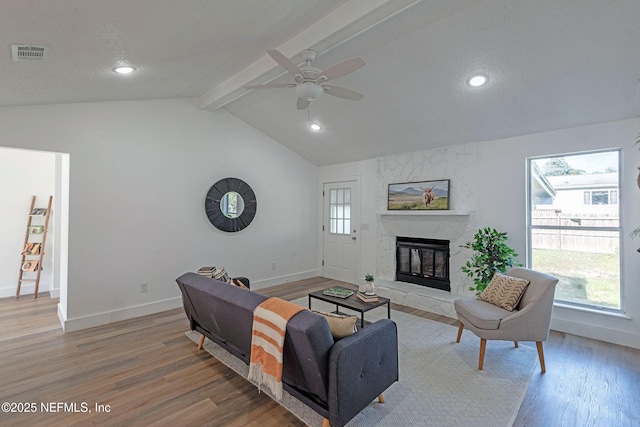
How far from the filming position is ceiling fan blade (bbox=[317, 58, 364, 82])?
90.8 inches

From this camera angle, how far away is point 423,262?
512 cm

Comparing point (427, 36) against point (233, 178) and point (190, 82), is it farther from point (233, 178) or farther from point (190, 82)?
point (233, 178)

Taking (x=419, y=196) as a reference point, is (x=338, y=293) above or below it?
below

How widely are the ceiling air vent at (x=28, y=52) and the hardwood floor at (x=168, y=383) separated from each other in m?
2.55

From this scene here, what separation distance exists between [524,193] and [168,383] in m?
4.55

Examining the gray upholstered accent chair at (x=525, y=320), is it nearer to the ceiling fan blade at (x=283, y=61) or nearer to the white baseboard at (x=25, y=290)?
the ceiling fan blade at (x=283, y=61)

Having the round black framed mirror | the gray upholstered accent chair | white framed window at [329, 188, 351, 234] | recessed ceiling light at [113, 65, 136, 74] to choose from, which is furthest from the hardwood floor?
white framed window at [329, 188, 351, 234]

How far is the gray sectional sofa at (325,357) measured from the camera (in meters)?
1.84

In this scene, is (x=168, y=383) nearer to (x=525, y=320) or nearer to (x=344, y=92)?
(x=344, y=92)

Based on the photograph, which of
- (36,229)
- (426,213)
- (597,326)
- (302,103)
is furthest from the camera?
(36,229)

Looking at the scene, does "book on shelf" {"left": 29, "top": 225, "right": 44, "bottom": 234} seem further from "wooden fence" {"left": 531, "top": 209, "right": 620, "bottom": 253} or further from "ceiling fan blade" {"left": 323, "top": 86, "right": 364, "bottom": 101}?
"wooden fence" {"left": 531, "top": 209, "right": 620, "bottom": 253}

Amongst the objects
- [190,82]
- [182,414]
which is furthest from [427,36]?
[182,414]

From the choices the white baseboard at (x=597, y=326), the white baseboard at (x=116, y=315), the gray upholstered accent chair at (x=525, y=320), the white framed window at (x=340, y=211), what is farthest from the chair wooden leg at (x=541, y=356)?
the white baseboard at (x=116, y=315)

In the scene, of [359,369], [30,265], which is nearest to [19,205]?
[30,265]
